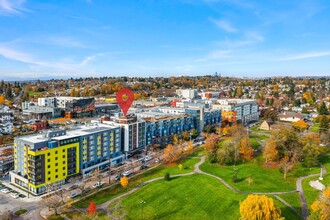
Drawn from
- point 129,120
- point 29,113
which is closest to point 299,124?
point 129,120

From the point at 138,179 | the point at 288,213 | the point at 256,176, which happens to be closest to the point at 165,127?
the point at 138,179

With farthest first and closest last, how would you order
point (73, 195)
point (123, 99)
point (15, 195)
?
point (123, 99) < point (73, 195) < point (15, 195)

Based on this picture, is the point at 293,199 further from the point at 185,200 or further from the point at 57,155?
the point at 57,155

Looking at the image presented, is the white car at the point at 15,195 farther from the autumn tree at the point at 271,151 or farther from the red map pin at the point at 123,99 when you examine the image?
the autumn tree at the point at 271,151

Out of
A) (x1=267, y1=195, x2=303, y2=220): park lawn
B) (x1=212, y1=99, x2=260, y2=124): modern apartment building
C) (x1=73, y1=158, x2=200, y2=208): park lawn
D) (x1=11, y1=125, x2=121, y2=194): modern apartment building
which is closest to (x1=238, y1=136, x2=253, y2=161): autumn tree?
(x1=73, y1=158, x2=200, y2=208): park lawn

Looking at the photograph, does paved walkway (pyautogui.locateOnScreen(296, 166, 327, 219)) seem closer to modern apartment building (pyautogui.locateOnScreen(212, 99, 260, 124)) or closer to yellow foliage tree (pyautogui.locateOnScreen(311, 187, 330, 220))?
yellow foliage tree (pyautogui.locateOnScreen(311, 187, 330, 220))

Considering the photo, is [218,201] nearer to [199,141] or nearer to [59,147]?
[59,147]

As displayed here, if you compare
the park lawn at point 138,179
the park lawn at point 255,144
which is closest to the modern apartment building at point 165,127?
the park lawn at point 138,179
